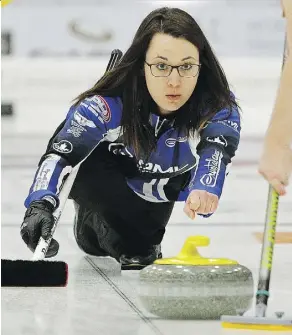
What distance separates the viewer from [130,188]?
2.59 m

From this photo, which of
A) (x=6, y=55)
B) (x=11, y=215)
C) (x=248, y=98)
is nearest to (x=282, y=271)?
(x=11, y=215)

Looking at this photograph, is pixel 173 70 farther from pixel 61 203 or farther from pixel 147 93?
pixel 61 203

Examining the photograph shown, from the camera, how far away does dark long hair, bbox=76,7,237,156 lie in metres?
2.42

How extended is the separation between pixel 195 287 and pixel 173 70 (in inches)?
24.6

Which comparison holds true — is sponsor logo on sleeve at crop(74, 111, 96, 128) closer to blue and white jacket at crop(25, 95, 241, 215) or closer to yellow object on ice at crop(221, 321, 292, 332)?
→ blue and white jacket at crop(25, 95, 241, 215)

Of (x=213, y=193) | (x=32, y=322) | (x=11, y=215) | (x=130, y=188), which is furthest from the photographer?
(x=11, y=215)

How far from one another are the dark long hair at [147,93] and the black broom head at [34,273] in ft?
1.62

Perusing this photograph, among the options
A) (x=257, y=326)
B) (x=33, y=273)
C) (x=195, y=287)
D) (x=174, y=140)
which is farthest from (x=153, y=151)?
(x=257, y=326)

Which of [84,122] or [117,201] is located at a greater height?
[84,122]

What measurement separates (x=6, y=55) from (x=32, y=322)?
5.65 m

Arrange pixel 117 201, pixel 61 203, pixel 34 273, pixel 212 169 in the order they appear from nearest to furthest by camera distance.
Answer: pixel 34 273 → pixel 212 169 → pixel 61 203 → pixel 117 201

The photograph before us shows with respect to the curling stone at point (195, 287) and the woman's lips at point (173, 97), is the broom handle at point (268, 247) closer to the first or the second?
the curling stone at point (195, 287)

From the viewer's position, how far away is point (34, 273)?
203 cm

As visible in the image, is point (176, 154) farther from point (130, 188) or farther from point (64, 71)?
point (64, 71)
